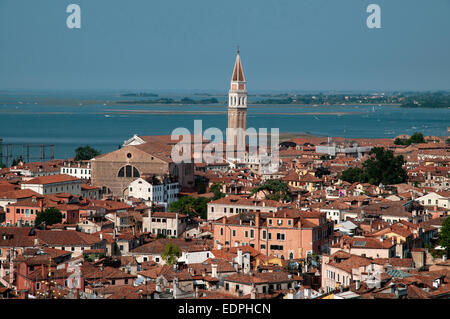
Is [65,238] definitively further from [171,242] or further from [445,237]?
[445,237]

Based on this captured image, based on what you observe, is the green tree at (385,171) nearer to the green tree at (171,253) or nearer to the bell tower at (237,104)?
the green tree at (171,253)

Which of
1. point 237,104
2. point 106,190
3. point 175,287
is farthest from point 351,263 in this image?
point 237,104

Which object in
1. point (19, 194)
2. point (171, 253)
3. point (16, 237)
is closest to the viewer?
point (171, 253)

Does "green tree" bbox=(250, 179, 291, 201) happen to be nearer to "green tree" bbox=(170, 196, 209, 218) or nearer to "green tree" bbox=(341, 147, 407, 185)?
"green tree" bbox=(170, 196, 209, 218)

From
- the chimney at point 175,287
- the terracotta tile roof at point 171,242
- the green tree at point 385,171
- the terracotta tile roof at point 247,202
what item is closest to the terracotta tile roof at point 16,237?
the terracotta tile roof at point 171,242

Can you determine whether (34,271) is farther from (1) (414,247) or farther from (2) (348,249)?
(1) (414,247)
